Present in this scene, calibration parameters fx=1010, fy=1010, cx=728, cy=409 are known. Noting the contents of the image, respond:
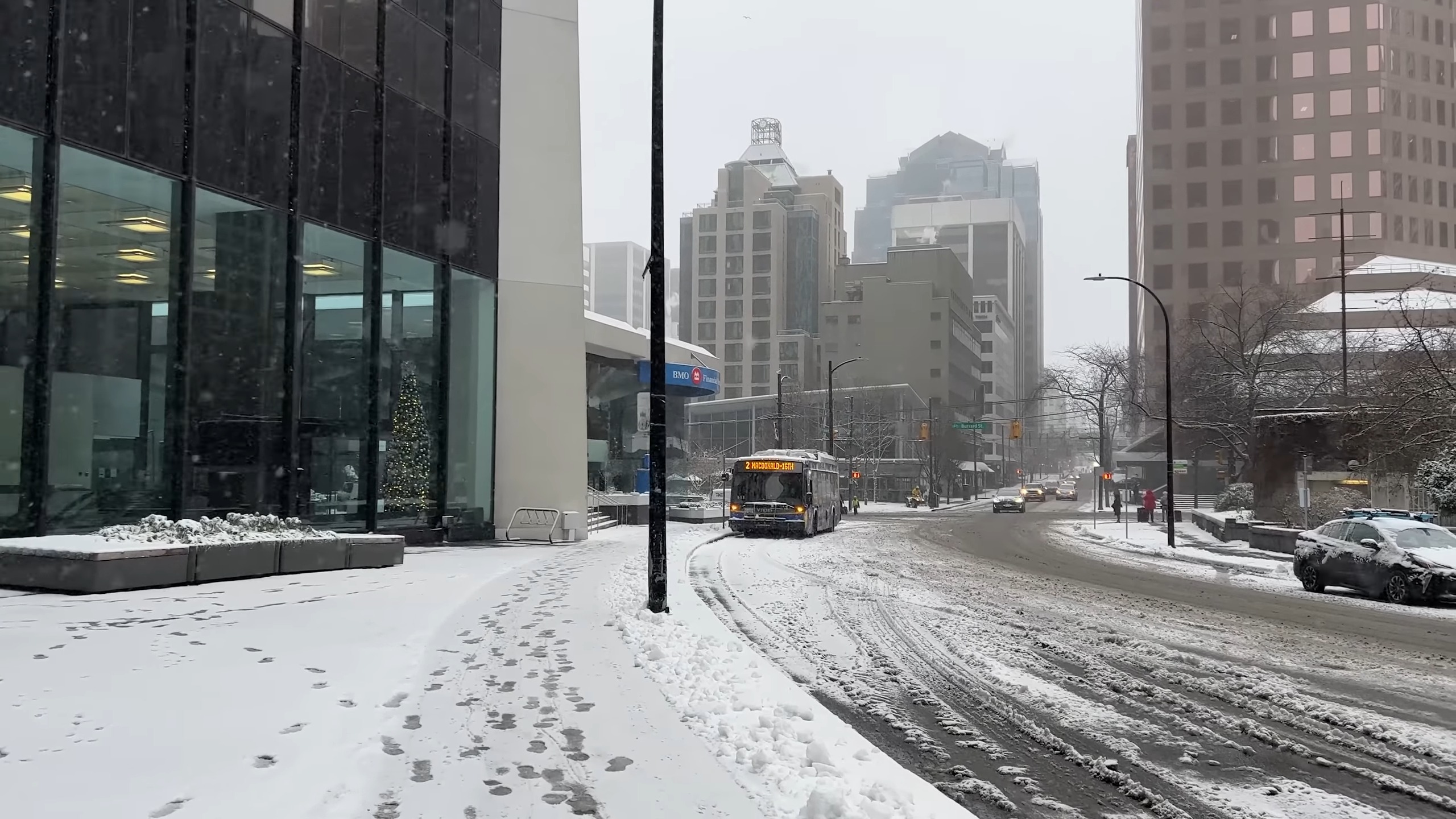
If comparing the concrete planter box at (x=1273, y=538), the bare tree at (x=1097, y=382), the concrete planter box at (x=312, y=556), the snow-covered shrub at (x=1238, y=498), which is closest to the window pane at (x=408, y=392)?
the concrete planter box at (x=312, y=556)

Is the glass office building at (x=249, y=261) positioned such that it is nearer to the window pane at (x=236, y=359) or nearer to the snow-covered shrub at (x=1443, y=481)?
the window pane at (x=236, y=359)

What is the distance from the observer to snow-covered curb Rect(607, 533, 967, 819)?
225 inches

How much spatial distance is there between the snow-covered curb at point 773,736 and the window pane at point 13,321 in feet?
34.9

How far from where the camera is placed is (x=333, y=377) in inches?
935

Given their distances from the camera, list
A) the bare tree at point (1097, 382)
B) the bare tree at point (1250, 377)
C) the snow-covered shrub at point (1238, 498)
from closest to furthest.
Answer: the snow-covered shrub at point (1238, 498)
the bare tree at point (1250, 377)
the bare tree at point (1097, 382)

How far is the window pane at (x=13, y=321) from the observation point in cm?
1586

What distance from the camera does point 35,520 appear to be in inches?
633

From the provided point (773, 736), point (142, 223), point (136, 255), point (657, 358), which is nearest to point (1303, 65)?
point (657, 358)

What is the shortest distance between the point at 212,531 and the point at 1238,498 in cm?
4263

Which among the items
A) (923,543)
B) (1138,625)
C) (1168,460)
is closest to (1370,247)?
(1168,460)

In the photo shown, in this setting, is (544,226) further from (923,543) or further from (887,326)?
(887,326)

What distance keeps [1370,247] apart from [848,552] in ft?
276

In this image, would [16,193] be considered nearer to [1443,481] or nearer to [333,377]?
[333,377]

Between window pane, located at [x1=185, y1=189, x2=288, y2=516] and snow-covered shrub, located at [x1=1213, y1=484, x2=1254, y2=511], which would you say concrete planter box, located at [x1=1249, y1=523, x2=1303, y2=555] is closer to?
snow-covered shrub, located at [x1=1213, y1=484, x2=1254, y2=511]
